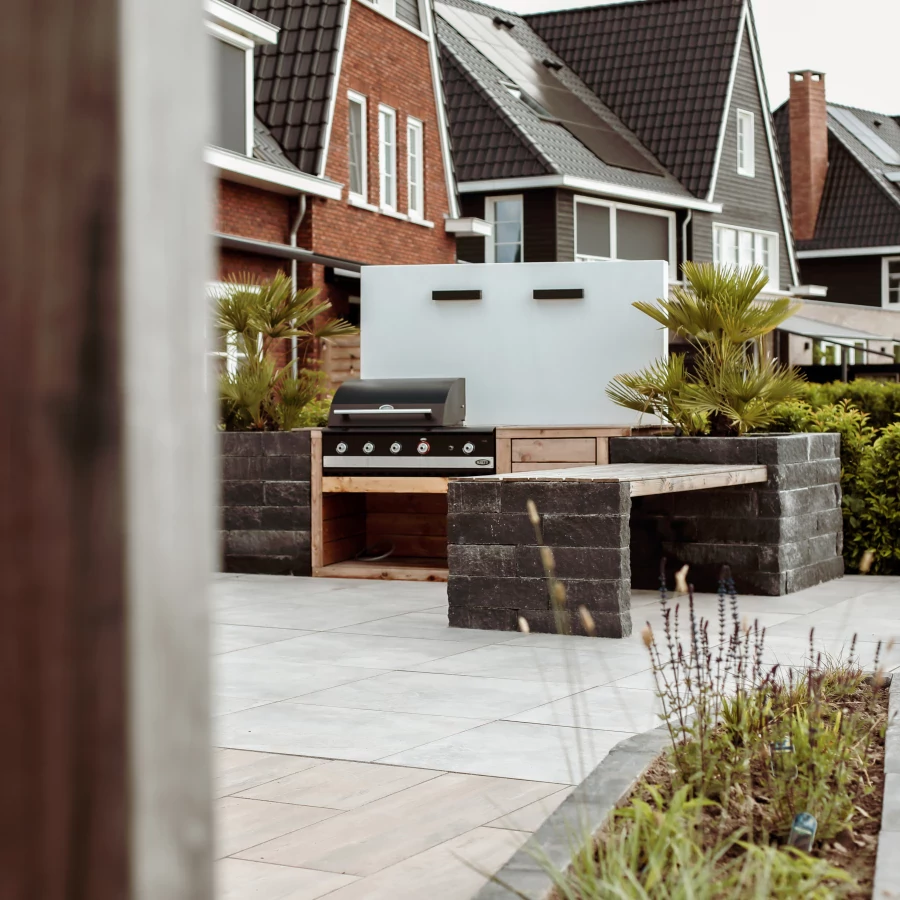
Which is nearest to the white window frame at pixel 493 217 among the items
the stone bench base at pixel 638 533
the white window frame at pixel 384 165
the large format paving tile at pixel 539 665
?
the white window frame at pixel 384 165

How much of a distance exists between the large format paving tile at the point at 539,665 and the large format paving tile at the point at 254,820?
7.04 ft

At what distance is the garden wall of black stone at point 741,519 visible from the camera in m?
8.77

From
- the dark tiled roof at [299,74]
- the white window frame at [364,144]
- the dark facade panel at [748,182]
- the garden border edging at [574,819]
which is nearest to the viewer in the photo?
the garden border edging at [574,819]

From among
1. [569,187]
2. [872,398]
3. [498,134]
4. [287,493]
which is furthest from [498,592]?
[498,134]

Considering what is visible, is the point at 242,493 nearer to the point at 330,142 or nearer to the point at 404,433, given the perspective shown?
the point at 404,433

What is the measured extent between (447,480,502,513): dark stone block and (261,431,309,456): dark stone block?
254cm

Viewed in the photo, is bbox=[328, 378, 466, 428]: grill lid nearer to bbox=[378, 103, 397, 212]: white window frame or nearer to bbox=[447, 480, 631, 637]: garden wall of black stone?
bbox=[447, 480, 631, 637]: garden wall of black stone

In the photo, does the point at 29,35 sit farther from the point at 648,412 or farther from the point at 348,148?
the point at 348,148

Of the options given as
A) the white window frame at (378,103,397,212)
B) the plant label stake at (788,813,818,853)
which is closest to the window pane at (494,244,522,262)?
the white window frame at (378,103,397,212)

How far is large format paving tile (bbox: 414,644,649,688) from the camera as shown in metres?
6.12

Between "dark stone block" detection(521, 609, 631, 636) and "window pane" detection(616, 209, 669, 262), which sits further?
"window pane" detection(616, 209, 669, 262)

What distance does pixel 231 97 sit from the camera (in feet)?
55.7

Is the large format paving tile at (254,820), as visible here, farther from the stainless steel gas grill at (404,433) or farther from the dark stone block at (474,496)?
the stainless steel gas grill at (404,433)

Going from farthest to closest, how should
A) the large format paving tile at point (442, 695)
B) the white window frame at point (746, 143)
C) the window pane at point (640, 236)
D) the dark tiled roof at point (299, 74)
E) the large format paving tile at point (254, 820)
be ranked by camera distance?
the white window frame at point (746, 143) < the window pane at point (640, 236) < the dark tiled roof at point (299, 74) < the large format paving tile at point (442, 695) < the large format paving tile at point (254, 820)
